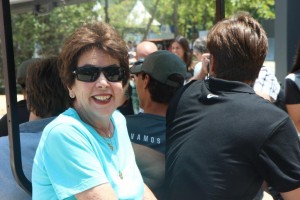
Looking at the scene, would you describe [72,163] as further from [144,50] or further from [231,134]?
[144,50]

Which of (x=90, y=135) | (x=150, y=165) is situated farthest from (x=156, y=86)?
(x=90, y=135)

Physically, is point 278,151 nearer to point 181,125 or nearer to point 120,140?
point 181,125

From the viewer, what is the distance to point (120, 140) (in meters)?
1.83

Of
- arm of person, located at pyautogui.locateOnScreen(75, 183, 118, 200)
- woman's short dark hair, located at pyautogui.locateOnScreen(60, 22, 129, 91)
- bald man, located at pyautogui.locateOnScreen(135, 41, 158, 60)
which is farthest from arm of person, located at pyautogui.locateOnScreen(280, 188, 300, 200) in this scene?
bald man, located at pyautogui.locateOnScreen(135, 41, 158, 60)

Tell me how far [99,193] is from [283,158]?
24.3 inches

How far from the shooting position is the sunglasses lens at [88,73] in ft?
5.40

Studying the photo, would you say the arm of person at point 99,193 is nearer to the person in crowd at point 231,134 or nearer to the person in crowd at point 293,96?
the person in crowd at point 231,134

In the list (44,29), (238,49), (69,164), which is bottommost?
(44,29)

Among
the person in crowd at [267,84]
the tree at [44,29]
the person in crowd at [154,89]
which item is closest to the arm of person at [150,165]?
the person in crowd at [154,89]

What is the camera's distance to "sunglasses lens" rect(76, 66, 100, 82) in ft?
5.40

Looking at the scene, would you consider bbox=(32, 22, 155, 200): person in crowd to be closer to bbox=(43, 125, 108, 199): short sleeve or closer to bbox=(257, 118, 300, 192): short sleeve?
bbox=(43, 125, 108, 199): short sleeve

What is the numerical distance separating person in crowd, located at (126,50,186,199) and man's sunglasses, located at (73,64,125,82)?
0.71m

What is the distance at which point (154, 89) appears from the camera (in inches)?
104

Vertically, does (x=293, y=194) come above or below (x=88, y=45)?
below
